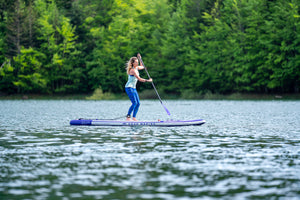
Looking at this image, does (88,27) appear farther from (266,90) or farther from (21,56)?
(266,90)

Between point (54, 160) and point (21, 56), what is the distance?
62561mm

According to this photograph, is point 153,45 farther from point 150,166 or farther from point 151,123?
point 150,166

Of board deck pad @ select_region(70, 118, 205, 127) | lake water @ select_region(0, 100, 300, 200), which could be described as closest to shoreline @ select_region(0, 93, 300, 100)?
board deck pad @ select_region(70, 118, 205, 127)

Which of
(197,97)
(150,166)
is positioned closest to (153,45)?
(197,97)

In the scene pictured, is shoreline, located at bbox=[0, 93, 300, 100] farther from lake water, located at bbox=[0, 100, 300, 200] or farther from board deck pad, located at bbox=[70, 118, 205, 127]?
lake water, located at bbox=[0, 100, 300, 200]

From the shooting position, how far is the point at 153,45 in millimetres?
75312

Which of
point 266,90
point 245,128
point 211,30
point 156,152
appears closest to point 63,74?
point 211,30

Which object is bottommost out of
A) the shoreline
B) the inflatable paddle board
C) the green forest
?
the inflatable paddle board

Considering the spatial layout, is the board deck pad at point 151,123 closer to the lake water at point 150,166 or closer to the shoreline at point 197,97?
the lake water at point 150,166

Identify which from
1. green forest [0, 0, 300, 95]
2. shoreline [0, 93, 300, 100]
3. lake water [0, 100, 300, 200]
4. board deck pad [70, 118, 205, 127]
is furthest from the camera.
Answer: green forest [0, 0, 300, 95]

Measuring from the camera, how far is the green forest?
6281 cm

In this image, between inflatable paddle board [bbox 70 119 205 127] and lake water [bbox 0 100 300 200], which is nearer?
lake water [bbox 0 100 300 200]

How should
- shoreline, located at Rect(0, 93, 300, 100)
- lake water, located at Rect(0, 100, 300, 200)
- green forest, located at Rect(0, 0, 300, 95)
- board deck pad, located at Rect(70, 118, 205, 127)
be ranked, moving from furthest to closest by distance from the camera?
green forest, located at Rect(0, 0, 300, 95) < shoreline, located at Rect(0, 93, 300, 100) < board deck pad, located at Rect(70, 118, 205, 127) < lake water, located at Rect(0, 100, 300, 200)

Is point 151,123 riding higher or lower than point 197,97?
lower
